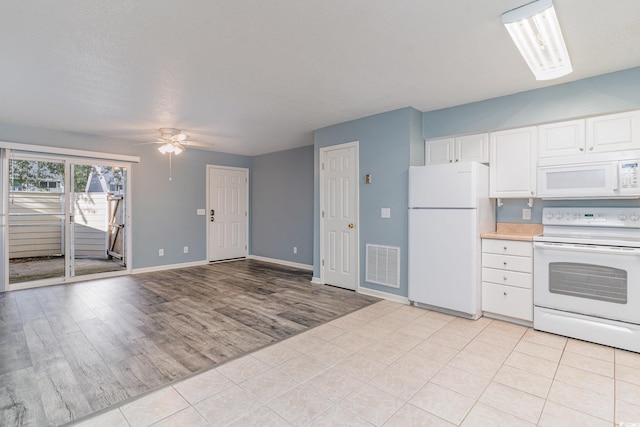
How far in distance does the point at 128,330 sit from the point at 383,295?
114 inches

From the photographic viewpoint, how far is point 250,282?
502 centimetres

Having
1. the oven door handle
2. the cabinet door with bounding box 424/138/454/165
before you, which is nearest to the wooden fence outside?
the cabinet door with bounding box 424/138/454/165

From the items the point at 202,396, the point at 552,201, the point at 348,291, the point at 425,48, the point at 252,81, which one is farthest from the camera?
the point at 348,291

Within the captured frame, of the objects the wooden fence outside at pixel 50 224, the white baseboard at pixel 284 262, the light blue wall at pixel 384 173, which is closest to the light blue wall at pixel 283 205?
the white baseboard at pixel 284 262

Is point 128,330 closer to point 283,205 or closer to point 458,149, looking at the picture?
point 283,205

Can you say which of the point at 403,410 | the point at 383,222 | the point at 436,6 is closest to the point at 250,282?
the point at 383,222

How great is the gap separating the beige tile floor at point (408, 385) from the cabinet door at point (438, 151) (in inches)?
81.8

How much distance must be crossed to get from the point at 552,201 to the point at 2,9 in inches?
188

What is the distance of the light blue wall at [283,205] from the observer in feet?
20.1

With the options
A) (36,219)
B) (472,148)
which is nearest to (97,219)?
(36,219)

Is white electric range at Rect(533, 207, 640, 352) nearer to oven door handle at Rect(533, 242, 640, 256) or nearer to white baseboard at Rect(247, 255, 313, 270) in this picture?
oven door handle at Rect(533, 242, 640, 256)

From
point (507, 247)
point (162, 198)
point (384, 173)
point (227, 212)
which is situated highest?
point (384, 173)

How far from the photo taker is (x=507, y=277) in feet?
10.7

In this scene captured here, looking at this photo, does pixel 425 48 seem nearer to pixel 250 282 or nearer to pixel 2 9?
pixel 2 9
